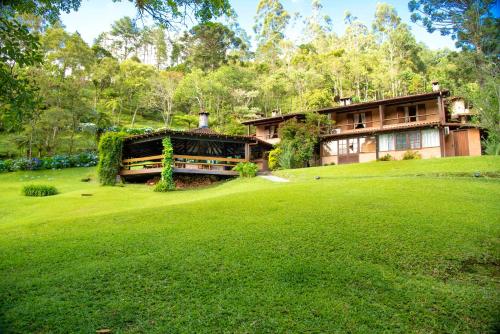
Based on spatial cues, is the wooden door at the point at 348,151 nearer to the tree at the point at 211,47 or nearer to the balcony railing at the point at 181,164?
the balcony railing at the point at 181,164

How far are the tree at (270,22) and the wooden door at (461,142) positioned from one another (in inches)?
2018

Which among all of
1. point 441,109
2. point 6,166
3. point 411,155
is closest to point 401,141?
point 411,155

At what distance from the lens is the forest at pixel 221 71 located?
859cm

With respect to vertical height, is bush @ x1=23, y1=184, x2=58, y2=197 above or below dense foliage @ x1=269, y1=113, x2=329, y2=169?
below

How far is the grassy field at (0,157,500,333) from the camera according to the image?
5.05 metres

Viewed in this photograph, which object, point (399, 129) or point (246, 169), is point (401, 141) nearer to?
point (399, 129)

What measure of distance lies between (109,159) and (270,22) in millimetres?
60406

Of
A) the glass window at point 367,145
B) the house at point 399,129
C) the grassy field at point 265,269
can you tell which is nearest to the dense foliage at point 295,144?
the house at point 399,129

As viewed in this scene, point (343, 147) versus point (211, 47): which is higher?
point (211, 47)

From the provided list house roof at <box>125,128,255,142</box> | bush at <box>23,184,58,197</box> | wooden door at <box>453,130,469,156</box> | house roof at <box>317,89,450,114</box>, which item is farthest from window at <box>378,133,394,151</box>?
bush at <box>23,184,58,197</box>

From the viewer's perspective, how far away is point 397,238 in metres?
8.17

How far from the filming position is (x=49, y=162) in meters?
32.1

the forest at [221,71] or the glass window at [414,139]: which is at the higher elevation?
the forest at [221,71]

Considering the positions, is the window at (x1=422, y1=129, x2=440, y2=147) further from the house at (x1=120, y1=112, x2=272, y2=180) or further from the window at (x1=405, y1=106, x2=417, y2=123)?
the house at (x1=120, y1=112, x2=272, y2=180)
